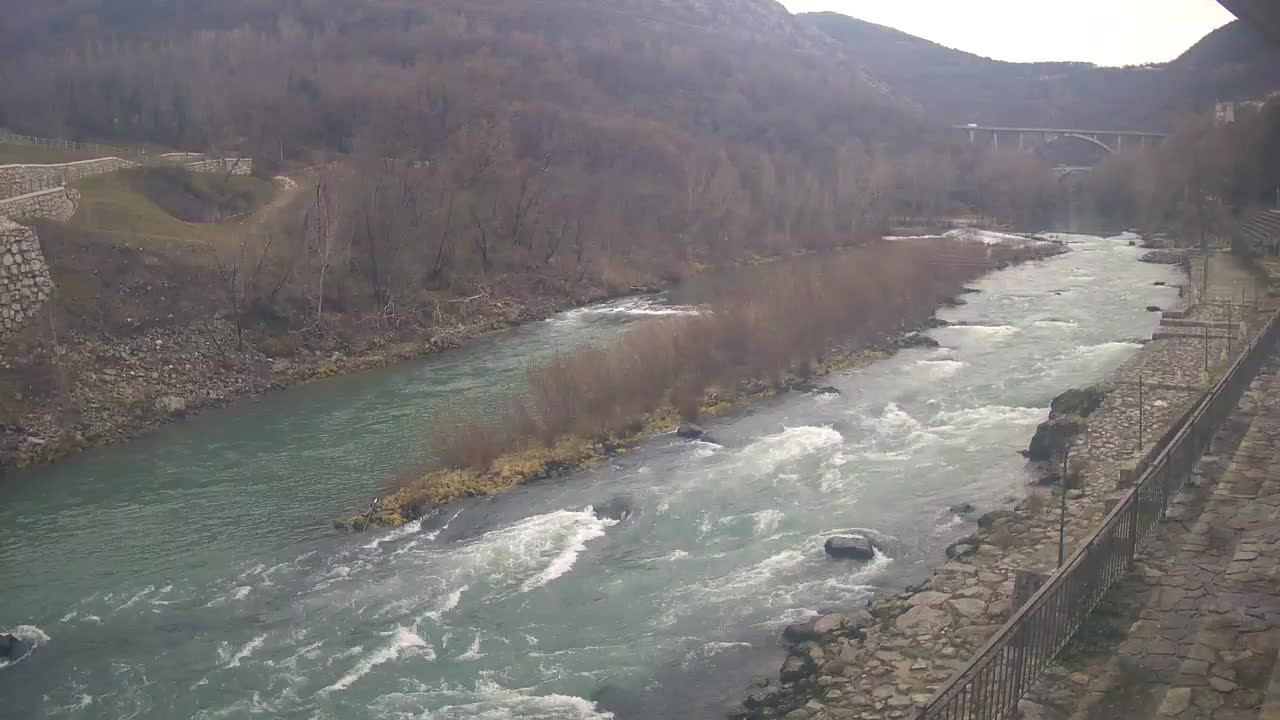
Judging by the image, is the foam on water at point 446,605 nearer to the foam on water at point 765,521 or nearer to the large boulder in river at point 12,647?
the foam on water at point 765,521

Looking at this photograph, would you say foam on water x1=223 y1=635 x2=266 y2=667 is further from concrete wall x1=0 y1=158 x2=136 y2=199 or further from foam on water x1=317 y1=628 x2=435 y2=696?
concrete wall x1=0 y1=158 x2=136 y2=199

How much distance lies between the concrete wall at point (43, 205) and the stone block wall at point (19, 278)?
67.1 inches

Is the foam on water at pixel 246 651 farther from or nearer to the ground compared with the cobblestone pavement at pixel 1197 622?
nearer to the ground

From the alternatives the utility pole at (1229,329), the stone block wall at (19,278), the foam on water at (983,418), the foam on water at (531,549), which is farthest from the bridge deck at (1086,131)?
the foam on water at (531,549)

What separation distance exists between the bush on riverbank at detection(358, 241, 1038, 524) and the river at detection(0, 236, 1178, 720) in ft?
2.73

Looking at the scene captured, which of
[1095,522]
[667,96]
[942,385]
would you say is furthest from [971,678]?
[667,96]

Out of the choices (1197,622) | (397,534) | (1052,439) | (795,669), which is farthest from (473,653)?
(1052,439)

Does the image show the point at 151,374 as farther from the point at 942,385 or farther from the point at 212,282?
the point at 942,385

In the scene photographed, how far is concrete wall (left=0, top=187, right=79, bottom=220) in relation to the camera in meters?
25.8

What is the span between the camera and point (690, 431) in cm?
1800

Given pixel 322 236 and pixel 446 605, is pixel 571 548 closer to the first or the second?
pixel 446 605

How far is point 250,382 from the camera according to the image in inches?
937

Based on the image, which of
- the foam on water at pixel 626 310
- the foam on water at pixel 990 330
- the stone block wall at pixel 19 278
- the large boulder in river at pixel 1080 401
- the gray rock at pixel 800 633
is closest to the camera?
the gray rock at pixel 800 633

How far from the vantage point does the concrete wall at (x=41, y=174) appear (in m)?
27.6
